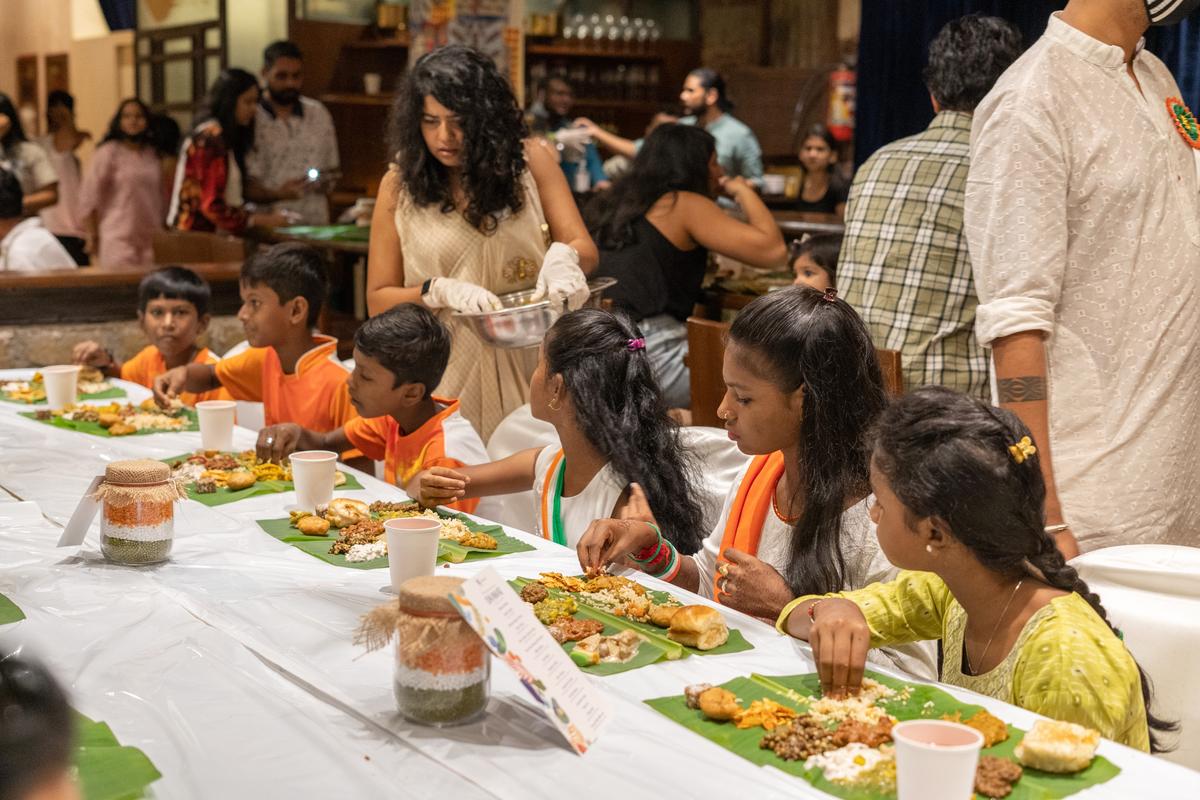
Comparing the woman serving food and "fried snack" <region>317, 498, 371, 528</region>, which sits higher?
the woman serving food

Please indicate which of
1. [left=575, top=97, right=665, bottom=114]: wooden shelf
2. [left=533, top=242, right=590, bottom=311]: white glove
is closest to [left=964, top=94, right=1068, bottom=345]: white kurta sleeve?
[left=533, top=242, right=590, bottom=311]: white glove

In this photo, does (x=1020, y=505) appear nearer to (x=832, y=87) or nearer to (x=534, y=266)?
(x=534, y=266)

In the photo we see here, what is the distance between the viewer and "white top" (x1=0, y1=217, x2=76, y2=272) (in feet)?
18.9

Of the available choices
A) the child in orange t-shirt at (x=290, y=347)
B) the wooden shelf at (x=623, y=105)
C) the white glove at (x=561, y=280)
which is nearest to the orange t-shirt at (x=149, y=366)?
the child in orange t-shirt at (x=290, y=347)

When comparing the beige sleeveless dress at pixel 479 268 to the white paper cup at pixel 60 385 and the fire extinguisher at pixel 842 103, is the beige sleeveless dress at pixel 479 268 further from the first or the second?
the fire extinguisher at pixel 842 103

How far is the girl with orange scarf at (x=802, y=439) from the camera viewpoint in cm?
212

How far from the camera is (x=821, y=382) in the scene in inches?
86.0

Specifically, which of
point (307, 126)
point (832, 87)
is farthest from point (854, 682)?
point (832, 87)

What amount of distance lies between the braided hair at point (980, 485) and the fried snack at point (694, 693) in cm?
35

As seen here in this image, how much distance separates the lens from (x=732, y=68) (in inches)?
406

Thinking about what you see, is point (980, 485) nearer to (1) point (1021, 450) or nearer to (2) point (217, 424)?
(1) point (1021, 450)

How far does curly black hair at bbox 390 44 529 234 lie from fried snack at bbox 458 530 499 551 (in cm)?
149

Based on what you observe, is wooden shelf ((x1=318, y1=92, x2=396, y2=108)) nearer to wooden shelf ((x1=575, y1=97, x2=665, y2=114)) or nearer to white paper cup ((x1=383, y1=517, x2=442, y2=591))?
wooden shelf ((x1=575, y1=97, x2=665, y2=114))

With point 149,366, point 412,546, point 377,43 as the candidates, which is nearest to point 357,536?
point 412,546
